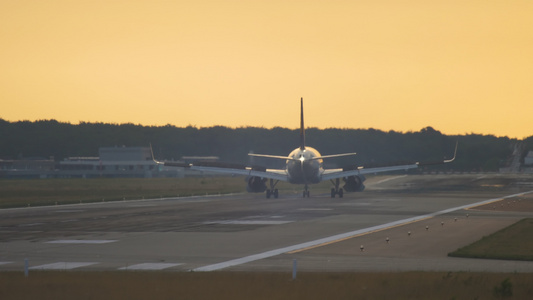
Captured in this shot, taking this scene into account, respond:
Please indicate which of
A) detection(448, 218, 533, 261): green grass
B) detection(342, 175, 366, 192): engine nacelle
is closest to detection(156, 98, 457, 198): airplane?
detection(342, 175, 366, 192): engine nacelle

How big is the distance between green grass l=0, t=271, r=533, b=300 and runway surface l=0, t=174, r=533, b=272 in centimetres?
216

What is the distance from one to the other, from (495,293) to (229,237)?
20.8 meters

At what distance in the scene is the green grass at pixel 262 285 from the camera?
21.6m

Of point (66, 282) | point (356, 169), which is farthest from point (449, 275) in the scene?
point (356, 169)

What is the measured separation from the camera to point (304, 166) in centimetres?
8456

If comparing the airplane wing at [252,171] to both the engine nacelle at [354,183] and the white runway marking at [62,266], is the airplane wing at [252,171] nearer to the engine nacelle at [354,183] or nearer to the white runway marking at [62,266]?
the engine nacelle at [354,183]

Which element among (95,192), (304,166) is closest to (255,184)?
(304,166)

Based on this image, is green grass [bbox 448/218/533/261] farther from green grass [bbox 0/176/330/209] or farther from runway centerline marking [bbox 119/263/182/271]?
green grass [bbox 0/176/330/209]

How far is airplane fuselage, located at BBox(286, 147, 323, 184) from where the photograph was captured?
84.6 metres

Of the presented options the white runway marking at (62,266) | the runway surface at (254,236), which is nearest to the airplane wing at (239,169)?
the runway surface at (254,236)

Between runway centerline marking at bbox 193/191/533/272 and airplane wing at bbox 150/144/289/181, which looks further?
airplane wing at bbox 150/144/289/181

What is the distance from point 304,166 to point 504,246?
5013 centimetres

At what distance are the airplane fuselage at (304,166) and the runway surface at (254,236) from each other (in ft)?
48.6

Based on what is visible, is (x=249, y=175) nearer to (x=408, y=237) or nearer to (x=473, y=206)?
(x=473, y=206)
